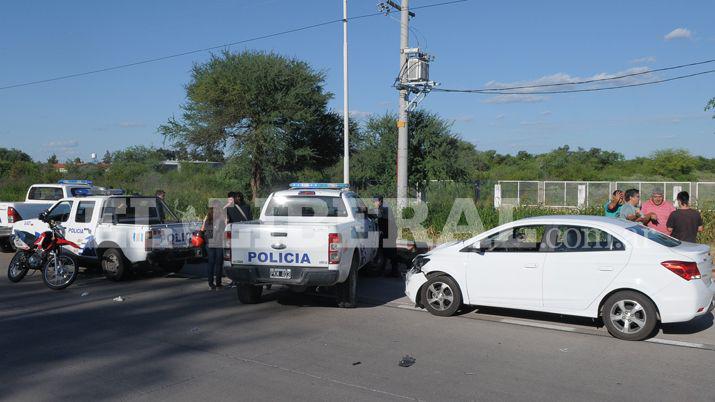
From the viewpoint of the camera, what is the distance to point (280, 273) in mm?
9008

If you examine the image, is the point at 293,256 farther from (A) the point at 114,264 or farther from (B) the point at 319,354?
(A) the point at 114,264

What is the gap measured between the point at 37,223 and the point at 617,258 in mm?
12042

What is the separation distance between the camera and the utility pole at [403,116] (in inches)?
714

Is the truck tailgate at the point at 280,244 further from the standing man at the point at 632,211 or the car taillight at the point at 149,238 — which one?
the standing man at the point at 632,211

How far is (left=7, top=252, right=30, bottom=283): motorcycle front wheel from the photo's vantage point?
1181cm

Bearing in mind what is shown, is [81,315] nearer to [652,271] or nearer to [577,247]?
[577,247]

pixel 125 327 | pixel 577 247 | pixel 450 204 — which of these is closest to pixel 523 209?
pixel 450 204

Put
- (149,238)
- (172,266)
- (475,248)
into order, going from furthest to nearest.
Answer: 1. (172,266)
2. (149,238)
3. (475,248)

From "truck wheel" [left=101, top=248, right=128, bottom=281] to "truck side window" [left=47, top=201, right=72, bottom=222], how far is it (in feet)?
4.87

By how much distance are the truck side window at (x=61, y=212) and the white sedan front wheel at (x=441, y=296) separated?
811 cm

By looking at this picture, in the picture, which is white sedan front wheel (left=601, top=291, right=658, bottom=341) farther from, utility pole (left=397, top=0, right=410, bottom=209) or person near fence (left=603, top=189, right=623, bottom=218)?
utility pole (left=397, top=0, right=410, bottom=209)

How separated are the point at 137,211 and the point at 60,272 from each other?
2214 mm

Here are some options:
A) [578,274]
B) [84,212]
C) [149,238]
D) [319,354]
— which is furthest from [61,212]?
[578,274]

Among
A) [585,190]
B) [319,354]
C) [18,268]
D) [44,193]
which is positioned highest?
[585,190]
